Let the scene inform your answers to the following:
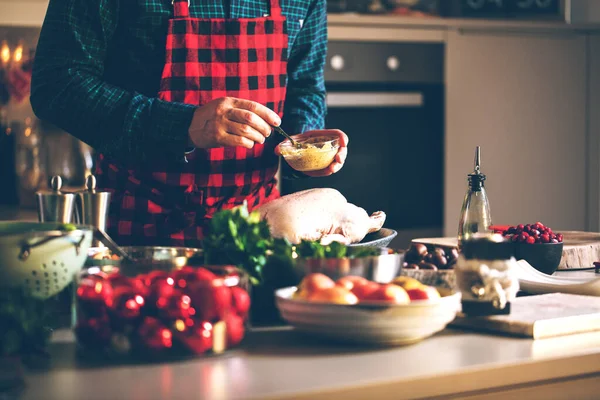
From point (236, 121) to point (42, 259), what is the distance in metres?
0.60

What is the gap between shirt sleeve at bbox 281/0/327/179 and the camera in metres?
2.04

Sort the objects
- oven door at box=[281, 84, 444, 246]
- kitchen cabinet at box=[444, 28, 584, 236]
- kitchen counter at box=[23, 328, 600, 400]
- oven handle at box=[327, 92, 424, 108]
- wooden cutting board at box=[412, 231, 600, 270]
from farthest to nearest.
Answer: kitchen cabinet at box=[444, 28, 584, 236], oven door at box=[281, 84, 444, 246], oven handle at box=[327, 92, 424, 108], wooden cutting board at box=[412, 231, 600, 270], kitchen counter at box=[23, 328, 600, 400]

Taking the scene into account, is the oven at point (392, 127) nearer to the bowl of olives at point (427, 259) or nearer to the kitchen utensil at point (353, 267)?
the bowl of olives at point (427, 259)

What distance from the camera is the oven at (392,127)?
315cm

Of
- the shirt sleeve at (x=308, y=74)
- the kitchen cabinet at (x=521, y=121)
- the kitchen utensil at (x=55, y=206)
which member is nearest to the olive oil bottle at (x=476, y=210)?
the shirt sleeve at (x=308, y=74)

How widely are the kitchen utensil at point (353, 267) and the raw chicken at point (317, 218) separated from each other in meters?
0.30

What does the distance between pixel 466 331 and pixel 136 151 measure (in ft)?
2.81

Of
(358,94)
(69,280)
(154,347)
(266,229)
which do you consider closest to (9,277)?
(69,280)

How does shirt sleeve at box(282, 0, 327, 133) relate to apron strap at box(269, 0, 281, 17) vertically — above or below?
below

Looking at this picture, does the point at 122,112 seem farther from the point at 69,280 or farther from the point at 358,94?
the point at 358,94

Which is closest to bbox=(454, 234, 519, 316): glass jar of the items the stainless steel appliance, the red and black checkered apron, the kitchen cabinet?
the red and black checkered apron

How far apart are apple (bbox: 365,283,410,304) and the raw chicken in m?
0.43

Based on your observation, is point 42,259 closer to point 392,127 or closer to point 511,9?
point 392,127

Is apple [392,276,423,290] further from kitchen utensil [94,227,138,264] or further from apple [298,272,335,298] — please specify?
kitchen utensil [94,227,138,264]
